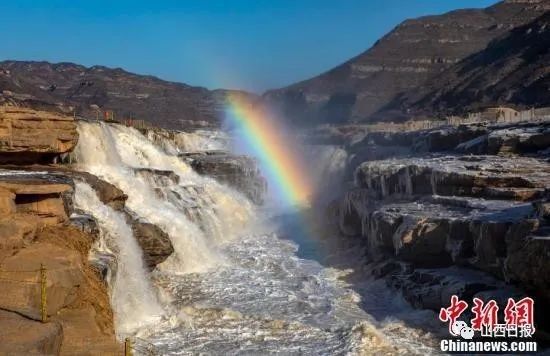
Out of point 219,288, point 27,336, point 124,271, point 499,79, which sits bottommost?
point 219,288

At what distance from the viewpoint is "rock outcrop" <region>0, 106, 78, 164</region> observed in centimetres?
1550

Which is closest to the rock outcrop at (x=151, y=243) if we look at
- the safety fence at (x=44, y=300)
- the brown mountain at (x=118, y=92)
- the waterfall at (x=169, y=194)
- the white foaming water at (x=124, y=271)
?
the white foaming water at (x=124, y=271)

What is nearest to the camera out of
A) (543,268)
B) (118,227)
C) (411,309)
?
(543,268)

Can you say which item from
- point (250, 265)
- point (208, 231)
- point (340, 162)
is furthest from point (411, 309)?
point (340, 162)

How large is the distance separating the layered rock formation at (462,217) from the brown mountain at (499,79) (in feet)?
95.5

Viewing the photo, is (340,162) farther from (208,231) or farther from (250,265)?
(250,265)

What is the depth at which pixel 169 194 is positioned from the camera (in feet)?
71.9

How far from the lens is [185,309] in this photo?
45.4ft

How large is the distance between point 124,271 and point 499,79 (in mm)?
55124

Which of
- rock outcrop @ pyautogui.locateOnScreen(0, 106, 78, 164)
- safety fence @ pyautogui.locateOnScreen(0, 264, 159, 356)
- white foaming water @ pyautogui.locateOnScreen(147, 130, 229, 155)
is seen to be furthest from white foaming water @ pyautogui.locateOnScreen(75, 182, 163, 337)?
white foaming water @ pyautogui.locateOnScreen(147, 130, 229, 155)

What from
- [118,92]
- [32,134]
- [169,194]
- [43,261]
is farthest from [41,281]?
[118,92]

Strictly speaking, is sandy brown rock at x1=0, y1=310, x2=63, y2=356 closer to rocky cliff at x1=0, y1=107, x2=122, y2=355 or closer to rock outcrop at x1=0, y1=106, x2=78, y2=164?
rocky cliff at x1=0, y1=107, x2=122, y2=355

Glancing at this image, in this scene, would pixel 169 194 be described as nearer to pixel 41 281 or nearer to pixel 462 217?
pixel 462 217

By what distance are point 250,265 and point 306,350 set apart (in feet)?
24.2
